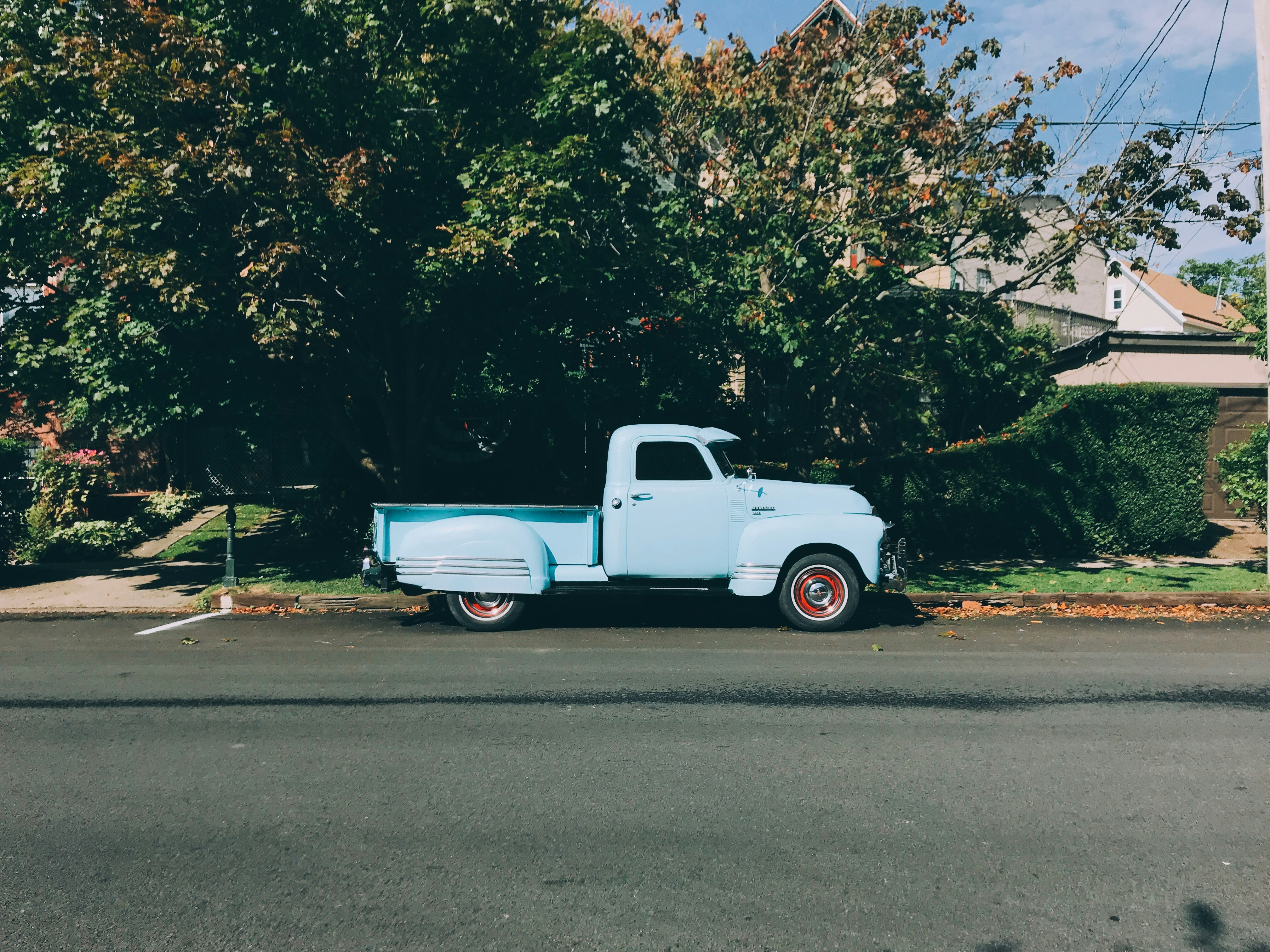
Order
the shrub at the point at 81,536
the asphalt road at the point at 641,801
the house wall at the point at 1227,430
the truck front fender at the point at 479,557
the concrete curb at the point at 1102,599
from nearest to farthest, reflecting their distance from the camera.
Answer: the asphalt road at the point at 641,801 → the truck front fender at the point at 479,557 → the concrete curb at the point at 1102,599 → the shrub at the point at 81,536 → the house wall at the point at 1227,430

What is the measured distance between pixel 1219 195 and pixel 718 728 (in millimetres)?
11064

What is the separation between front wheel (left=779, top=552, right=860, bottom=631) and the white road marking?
275 inches

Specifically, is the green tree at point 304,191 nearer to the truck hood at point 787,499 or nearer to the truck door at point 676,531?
the truck door at point 676,531

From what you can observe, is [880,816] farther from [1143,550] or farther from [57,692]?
[1143,550]

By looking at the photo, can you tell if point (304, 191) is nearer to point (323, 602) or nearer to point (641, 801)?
point (323, 602)

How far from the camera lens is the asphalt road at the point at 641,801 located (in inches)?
150

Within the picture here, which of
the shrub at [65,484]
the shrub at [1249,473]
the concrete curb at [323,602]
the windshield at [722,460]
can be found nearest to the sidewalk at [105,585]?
the concrete curb at [323,602]

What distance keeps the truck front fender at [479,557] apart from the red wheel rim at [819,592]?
274 cm

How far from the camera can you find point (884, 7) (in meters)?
13.2

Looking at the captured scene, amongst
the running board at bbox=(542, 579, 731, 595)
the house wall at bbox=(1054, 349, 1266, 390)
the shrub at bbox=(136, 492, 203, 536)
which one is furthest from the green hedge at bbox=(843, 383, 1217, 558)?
the shrub at bbox=(136, 492, 203, 536)

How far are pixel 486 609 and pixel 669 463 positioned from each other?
2.58 metres

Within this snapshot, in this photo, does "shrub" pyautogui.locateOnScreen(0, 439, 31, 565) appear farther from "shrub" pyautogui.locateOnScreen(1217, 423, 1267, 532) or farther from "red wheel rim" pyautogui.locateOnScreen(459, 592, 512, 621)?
"shrub" pyautogui.locateOnScreen(1217, 423, 1267, 532)

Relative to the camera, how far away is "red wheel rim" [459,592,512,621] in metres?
10.2

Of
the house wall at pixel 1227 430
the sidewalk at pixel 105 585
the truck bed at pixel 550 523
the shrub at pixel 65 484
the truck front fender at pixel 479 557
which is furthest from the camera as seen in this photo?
the house wall at pixel 1227 430
